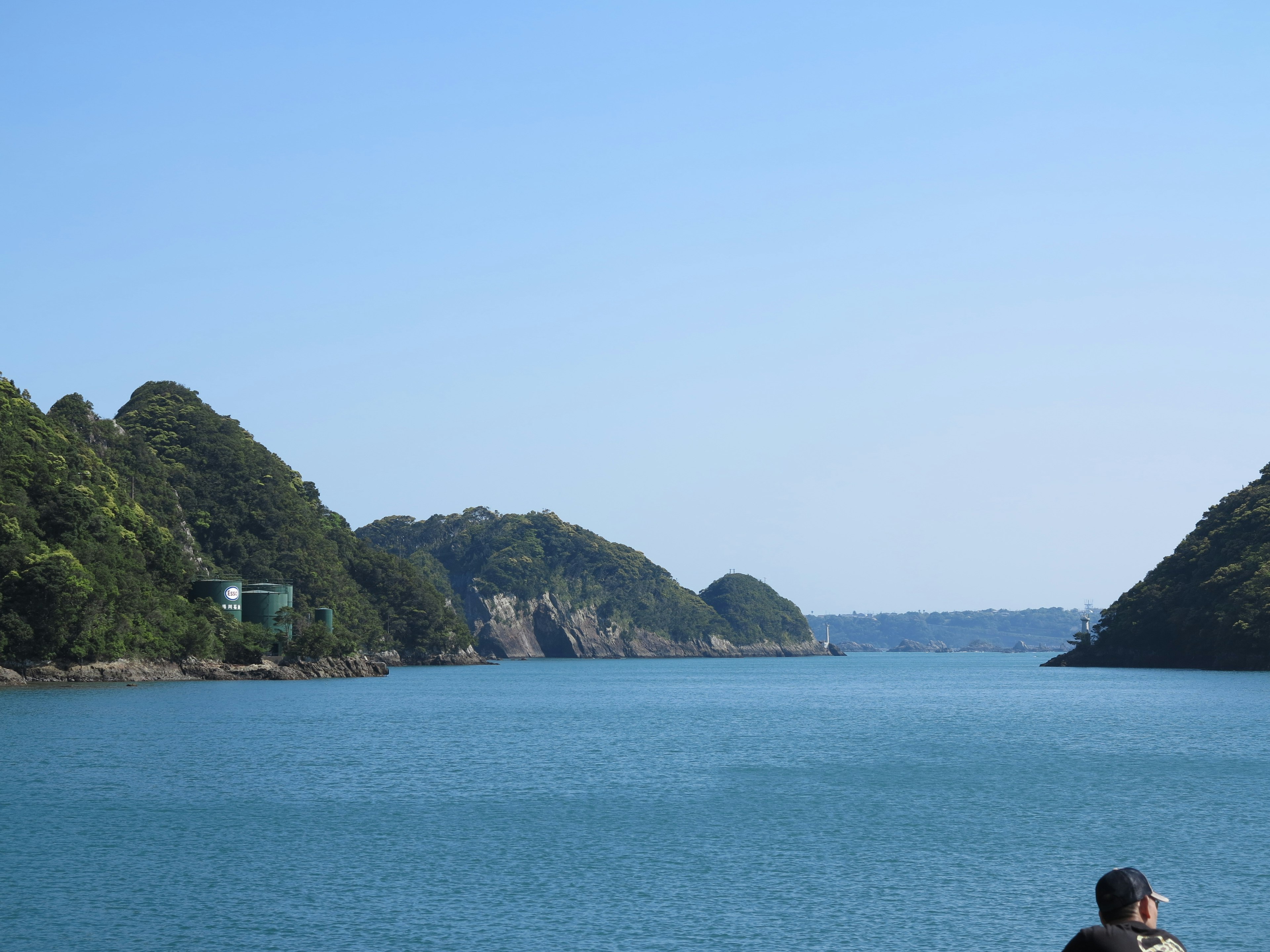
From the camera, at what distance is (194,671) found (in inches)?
3986

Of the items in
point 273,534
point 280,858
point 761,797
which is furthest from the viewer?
point 273,534

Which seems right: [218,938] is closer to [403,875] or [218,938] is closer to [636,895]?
[403,875]

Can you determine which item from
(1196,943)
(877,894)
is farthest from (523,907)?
(1196,943)

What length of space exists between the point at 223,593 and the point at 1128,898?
Answer: 11361 cm

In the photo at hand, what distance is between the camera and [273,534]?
14825cm

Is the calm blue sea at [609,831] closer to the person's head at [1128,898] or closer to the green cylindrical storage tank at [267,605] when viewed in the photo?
the person's head at [1128,898]

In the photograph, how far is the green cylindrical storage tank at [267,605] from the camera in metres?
118

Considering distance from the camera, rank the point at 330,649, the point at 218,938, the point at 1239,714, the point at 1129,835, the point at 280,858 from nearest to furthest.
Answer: the point at 218,938 → the point at 280,858 → the point at 1129,835 → the point at 1239,714 → the point at 330,649

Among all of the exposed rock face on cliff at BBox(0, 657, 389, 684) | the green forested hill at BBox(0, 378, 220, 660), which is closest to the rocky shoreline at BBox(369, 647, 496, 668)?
the exposed rock face on cliff at BBox(0, 657, 389, 684)

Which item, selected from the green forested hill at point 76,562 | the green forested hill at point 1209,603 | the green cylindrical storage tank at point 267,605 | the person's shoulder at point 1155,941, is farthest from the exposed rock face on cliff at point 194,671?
the green forested hill at point 1209,603

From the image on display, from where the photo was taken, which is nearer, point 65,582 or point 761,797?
point 761,797

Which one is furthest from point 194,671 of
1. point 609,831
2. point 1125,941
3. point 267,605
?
point 1125,941

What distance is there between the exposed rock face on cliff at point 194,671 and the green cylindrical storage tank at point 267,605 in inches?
169

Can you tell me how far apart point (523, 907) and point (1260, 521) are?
12604cm
